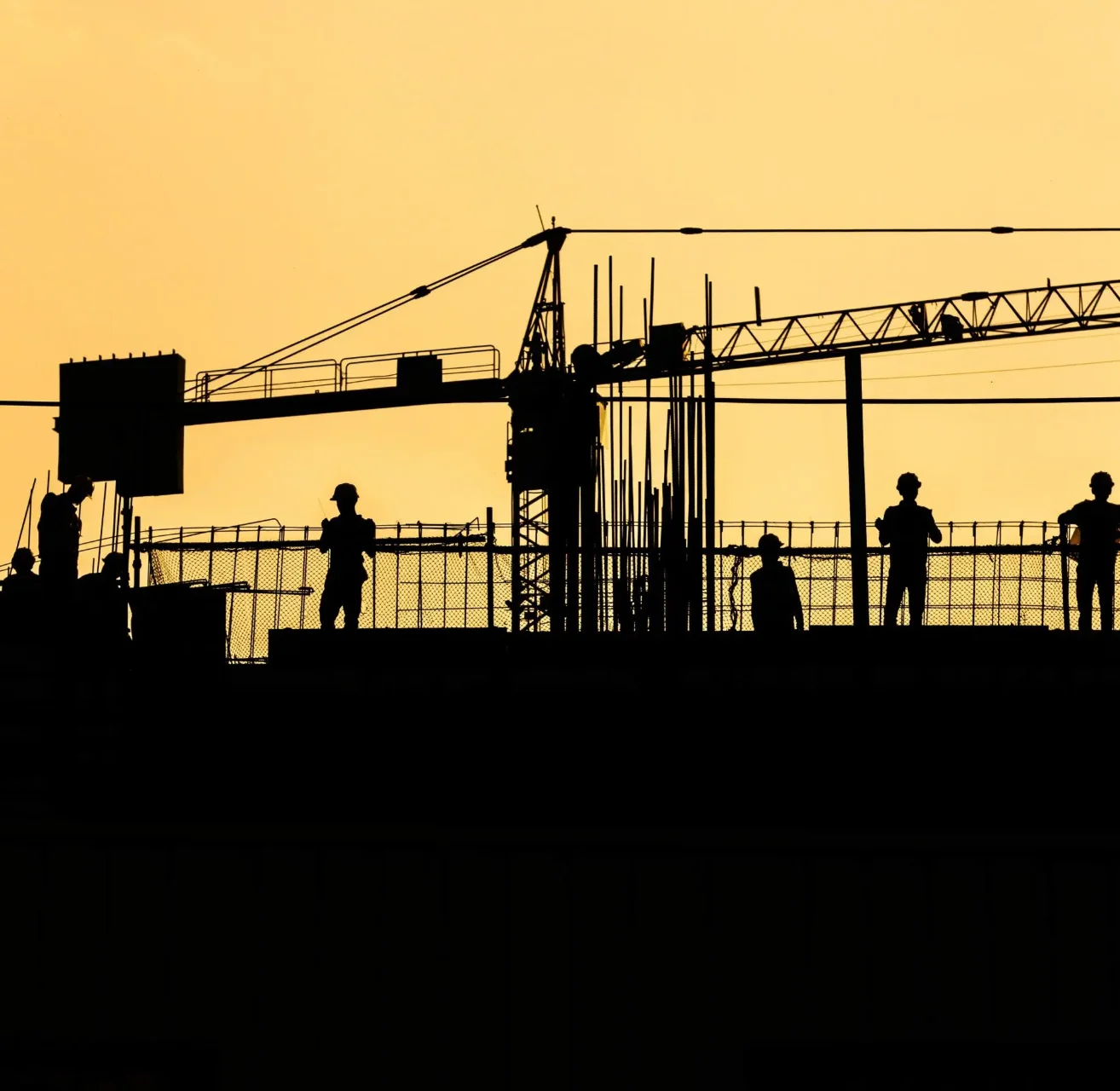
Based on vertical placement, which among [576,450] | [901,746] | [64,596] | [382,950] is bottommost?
[382,950]

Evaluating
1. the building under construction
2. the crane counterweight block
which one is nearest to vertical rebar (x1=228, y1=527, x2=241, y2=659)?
the building under construction

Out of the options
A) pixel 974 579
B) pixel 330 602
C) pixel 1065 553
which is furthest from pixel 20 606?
pixel 974 579

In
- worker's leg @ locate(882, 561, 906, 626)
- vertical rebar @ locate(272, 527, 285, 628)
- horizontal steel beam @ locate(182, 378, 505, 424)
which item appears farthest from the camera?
horizontal steel beam @ locate(182, 378, 505, 424)

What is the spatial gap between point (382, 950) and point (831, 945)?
2.08 metres

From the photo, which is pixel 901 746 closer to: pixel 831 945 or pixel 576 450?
pixel 831 945

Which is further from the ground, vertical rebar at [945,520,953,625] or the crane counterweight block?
the crane counterweight block

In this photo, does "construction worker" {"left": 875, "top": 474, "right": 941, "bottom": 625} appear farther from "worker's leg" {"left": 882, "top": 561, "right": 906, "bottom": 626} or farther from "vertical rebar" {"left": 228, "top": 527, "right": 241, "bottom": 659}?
"vertical rebar" {"left": 228, "top": 527, "right": 241, "bottom": 659}

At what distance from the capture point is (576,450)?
686 inches

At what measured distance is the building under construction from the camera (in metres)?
8.66

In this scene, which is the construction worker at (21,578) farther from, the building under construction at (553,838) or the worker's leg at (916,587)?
the worker's leg at (916,587)

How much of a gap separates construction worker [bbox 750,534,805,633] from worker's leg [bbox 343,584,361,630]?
2873 mm

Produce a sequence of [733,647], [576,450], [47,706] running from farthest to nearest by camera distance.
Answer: [576,450] < [733,647] < [47,706]

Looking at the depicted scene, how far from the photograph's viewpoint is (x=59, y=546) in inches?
484

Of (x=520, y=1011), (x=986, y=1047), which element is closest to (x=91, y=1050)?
(x=520, y=1011)
